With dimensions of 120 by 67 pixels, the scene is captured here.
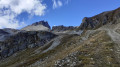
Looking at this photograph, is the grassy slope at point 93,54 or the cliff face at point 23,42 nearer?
the grassy slope at point 93,54

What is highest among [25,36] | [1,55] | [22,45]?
[25,36]

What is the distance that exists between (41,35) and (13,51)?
39068mm

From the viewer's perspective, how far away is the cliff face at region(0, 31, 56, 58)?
11510 centimetres

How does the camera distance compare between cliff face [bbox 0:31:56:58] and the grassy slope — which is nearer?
the grassy slope

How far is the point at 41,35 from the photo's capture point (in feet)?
456

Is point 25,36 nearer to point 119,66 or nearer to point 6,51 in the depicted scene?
point 6,51

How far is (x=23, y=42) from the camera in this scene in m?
128

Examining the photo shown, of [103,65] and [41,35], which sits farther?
[41,35]

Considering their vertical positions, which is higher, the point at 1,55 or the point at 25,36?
the point at 25,36

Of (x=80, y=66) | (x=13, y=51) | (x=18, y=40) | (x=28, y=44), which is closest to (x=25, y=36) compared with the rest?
(x=18, y=40)

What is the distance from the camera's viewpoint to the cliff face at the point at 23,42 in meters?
115

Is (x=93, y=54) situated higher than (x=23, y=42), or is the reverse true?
(x=93, y=54)

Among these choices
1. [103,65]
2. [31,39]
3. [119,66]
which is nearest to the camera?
[119,66]

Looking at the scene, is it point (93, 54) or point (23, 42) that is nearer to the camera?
point (93, 54)
